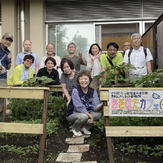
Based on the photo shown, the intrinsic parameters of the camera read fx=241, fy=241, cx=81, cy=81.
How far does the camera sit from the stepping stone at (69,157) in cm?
330

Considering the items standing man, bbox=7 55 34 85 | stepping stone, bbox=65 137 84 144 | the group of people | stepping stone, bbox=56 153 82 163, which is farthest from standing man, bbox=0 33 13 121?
stepping stone, bbox=56 153 82 163

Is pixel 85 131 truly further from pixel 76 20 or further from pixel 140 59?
pixel 76 20

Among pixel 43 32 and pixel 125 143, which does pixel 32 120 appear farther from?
pixel 43 32

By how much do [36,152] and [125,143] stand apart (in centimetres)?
135

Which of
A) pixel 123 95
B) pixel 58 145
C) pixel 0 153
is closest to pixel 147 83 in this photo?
pixel 123 95

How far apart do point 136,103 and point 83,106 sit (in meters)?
1.30

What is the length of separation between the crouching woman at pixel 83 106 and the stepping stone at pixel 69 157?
72 centimetres

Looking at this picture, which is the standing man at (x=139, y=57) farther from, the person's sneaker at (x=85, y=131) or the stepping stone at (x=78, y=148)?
the stepping stone at (x=78, y=148)

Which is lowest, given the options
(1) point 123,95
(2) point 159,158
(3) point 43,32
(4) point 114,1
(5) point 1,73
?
(2) point 159,158

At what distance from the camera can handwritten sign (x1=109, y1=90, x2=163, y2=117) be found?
10.1ft

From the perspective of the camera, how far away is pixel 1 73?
187 inches

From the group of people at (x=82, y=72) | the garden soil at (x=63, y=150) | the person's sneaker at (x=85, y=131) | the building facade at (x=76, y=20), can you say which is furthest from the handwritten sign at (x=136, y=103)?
the building facade at (x=76, y=20)

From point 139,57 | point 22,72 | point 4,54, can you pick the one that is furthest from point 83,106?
point 4,54

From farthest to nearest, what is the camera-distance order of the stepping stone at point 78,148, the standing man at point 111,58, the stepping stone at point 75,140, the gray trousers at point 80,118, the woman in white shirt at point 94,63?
1. the woman in white shirt at point 94,63
2. the standing man at point 111,58
3. the gray trousers at point 80,118
4. the stepping stone at point 75,140
5. the stepping stone at point 78,148
